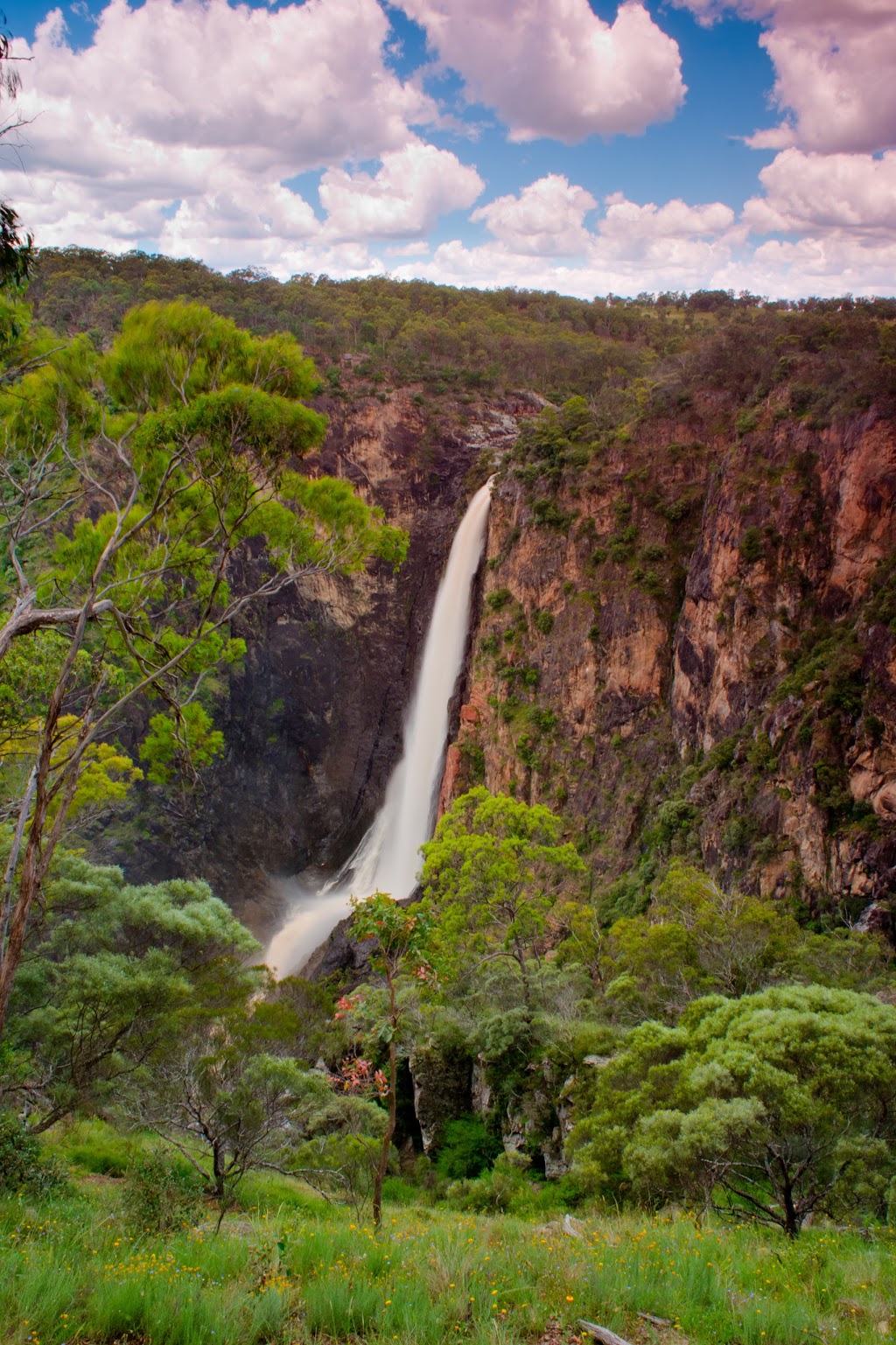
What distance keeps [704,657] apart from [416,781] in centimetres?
1649

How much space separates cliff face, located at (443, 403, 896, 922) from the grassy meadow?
Result: 14.3 meters

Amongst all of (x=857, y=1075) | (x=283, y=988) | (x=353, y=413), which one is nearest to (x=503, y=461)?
(x=353, y=413)

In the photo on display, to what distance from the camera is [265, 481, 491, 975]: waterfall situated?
35938mm

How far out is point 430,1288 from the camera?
4.57m

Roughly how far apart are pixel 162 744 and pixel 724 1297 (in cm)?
744

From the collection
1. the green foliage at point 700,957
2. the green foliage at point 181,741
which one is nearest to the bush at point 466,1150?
the green foliage at point 700,957

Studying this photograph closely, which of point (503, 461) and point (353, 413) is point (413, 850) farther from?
point (353, 413)

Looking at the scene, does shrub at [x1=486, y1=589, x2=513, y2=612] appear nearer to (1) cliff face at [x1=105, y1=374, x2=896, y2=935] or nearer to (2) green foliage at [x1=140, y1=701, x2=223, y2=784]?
(1) cliff face at [x1=105, y1=374, x2=896, y2=935]

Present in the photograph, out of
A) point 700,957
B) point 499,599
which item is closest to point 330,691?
point 499,599

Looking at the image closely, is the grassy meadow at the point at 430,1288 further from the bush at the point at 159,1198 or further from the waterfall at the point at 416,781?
the waterfall at the point at 416,781

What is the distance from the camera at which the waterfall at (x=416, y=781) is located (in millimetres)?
35938

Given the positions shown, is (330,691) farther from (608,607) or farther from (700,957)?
(700,957)

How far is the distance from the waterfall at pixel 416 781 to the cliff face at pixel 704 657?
2046 millimetres

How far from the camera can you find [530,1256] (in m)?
5.15
